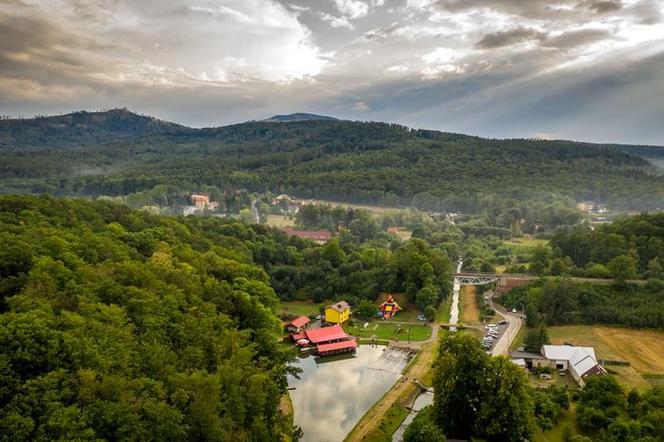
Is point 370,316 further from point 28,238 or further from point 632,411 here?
point 28,238

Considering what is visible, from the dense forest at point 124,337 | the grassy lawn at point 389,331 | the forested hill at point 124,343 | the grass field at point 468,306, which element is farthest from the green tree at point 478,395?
the grass field at point 468,306

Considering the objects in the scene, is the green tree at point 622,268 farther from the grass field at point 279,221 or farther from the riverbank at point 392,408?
the grass field at point 279,221

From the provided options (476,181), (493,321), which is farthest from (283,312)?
(476,181)

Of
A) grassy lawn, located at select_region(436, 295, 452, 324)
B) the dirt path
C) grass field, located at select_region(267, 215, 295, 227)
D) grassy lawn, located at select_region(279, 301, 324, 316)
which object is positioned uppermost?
grass field, located at select_region(267, 215, 295, 227)

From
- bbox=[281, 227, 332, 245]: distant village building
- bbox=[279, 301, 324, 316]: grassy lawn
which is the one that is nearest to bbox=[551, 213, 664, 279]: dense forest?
bbox=[279, 301, 324, 316]: grassy lawn

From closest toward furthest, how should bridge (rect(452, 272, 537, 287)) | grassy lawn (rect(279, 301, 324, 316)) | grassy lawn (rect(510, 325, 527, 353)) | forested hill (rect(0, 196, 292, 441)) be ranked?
forested hill (rect(0, 196, 292, 441)), grassy lawn (rect(510, 325, 527, 353)), grassy lawn (rect(279, 301, 324, 316)), bridge (rect(452, 272, 537, 287))

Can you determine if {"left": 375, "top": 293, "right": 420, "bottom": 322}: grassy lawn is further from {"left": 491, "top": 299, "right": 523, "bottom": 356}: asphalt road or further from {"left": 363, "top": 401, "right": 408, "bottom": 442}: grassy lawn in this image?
{"left": 363, "top": 401, "right": 408, "bottom": 442}: grassy lawn
